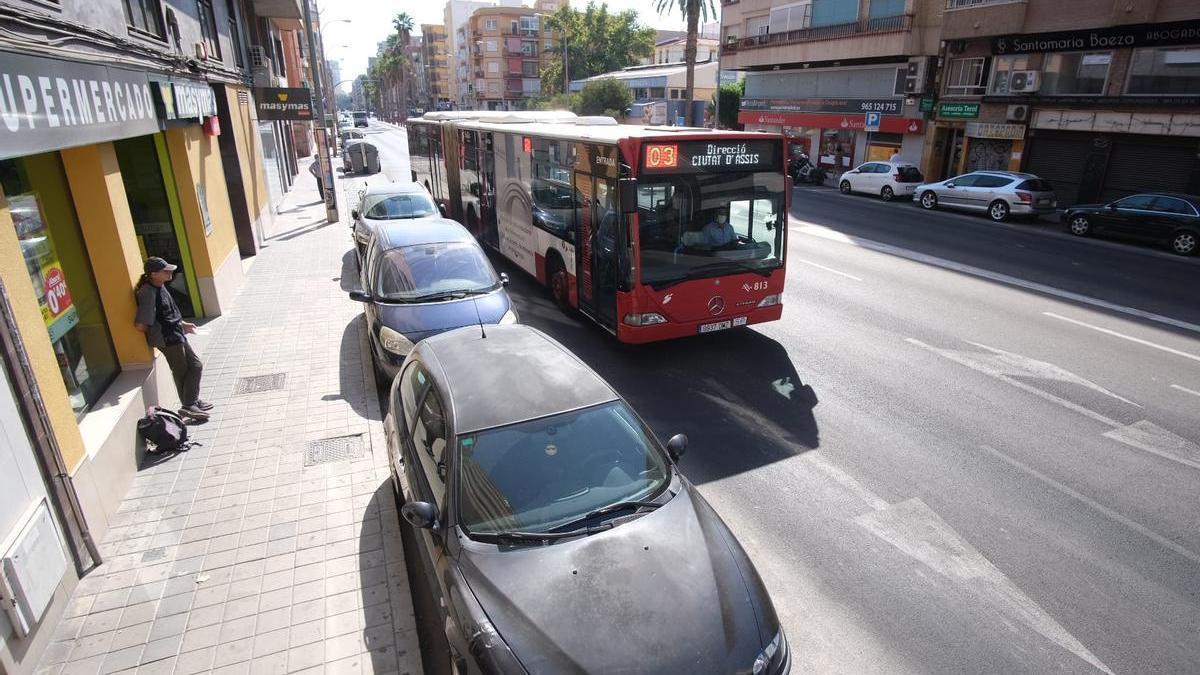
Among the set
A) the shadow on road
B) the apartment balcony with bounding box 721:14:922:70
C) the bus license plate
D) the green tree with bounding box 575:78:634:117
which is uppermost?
the apartment balcony with bounding box 721:14:922:70

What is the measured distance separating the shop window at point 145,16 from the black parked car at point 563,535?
7568mm

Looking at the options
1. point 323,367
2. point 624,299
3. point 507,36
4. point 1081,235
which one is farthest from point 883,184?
point 507,36

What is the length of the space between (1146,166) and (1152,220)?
250 inches

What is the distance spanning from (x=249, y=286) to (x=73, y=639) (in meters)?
9.54

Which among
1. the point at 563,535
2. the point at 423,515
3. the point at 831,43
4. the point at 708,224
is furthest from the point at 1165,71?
the point at 423,515

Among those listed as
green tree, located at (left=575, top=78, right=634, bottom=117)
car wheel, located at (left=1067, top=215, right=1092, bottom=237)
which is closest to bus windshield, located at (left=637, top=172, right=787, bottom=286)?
car wheel, located at (left=1067, top=215, right=1092, bottom=237)

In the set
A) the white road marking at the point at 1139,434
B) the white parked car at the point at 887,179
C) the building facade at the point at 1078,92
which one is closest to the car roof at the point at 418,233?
the white road marking at the point at 1139,434

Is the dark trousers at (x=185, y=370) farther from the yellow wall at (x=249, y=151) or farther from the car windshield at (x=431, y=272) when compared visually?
the yellow wall at (x=249, y=151)

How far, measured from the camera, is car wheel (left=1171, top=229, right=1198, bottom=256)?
16531 mm

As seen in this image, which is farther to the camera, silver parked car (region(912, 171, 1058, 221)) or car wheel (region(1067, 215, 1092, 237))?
silver parked car (region(912, 171, 1058, 221))

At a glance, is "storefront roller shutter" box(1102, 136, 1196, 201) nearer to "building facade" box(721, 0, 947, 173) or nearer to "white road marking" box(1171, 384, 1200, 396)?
"building facade" box(721, 0, 947, 173)

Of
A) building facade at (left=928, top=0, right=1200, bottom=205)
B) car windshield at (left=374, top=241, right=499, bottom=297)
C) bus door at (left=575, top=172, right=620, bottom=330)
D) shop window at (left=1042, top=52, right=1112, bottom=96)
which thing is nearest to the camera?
car windshield at (left=374, top=241, right=499, bottom=297)

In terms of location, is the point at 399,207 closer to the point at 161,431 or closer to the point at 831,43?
the point at 161,431

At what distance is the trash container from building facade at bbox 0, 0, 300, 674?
24.3m
